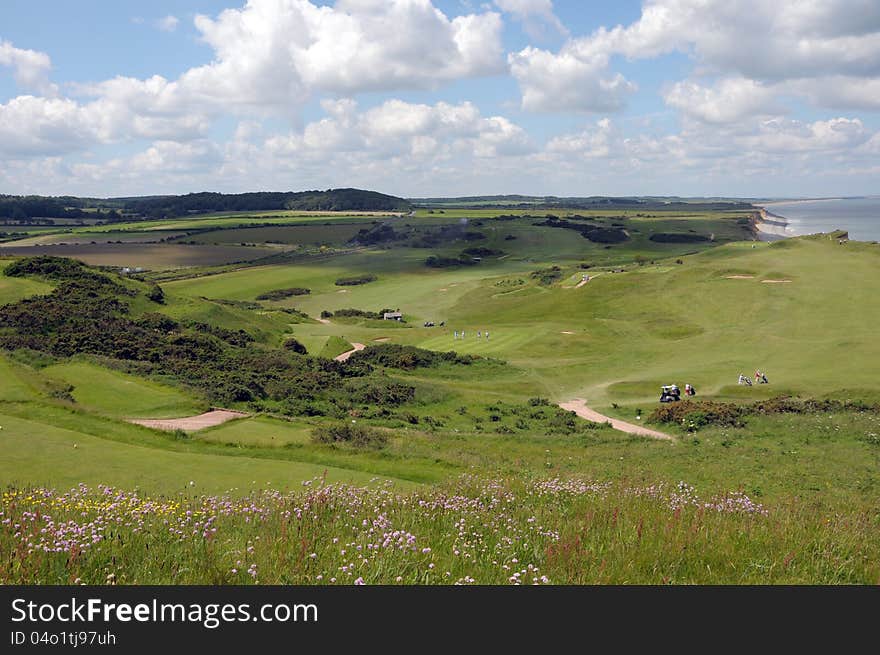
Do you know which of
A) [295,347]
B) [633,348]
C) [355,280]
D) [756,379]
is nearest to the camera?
[756,379]

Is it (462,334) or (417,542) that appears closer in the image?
(417,542)

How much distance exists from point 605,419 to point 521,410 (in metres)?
5.02

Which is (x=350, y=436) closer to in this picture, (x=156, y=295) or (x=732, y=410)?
(x=732, y=410)

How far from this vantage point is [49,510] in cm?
1023

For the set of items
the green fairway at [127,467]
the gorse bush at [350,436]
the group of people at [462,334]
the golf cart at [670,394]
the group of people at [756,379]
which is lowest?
the golf cart at [670,394]

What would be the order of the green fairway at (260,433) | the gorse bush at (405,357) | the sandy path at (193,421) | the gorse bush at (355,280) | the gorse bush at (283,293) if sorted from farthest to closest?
the gorse bush at (355,280)
the gorse bush at (283,293)
the gorse bush at (405,357)
the sandy path at (193,421)
the green fairway at (260,433)

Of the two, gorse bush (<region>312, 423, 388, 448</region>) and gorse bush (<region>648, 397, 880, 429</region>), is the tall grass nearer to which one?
gorse bush (<region>312, 423, 388, 448</region>)

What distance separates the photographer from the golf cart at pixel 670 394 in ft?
140

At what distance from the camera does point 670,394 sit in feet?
142

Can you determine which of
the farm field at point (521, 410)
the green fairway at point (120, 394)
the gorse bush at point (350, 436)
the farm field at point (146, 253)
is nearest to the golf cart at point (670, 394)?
Result: the farm field at point (521, 410)

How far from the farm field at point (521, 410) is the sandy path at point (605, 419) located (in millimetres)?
1167

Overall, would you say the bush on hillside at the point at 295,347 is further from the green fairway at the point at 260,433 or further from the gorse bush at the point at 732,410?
the gorse bush at the point at 732,410

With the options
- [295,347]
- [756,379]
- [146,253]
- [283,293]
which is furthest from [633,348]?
[146,253]

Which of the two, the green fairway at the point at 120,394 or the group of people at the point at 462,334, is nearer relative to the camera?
the green fairway at the point at 120,394
